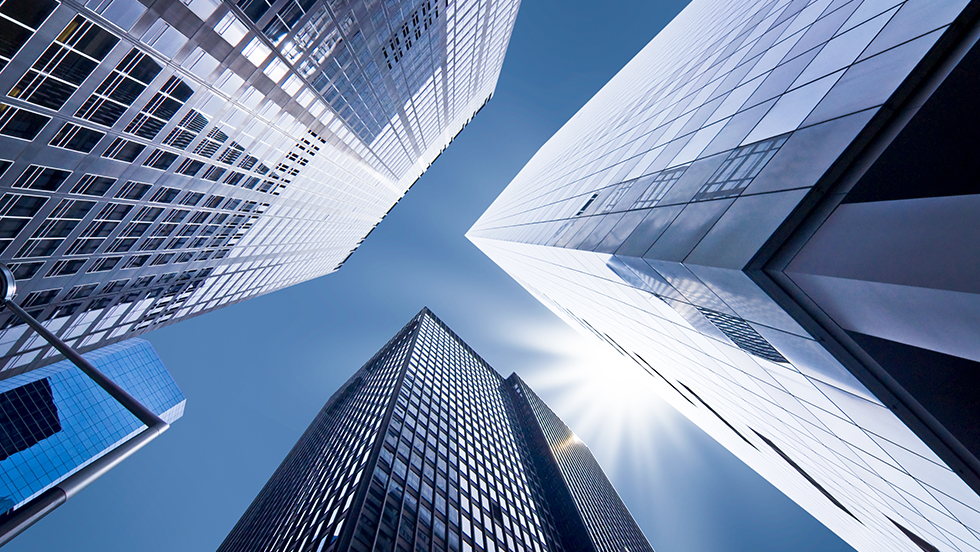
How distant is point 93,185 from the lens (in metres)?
25.8

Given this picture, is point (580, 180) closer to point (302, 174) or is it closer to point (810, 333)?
point (810, 333)

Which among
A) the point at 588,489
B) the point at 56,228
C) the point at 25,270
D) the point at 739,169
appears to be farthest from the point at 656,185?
the point at 588,489

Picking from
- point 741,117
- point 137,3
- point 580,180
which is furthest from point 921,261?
point 137,3

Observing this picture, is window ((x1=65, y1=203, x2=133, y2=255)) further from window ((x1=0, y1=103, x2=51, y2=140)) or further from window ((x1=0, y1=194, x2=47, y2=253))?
window ((x1=0, y1=103, x2=51, y2=140))

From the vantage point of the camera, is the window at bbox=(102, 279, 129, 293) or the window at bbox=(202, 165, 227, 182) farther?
the window at bbox=(102, 279, 129, 293)

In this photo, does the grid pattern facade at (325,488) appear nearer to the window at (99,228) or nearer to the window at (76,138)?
the window at (99,228)

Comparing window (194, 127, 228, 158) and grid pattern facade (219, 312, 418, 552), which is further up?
window (194, 127, 228, 158)

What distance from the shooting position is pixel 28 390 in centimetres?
6412

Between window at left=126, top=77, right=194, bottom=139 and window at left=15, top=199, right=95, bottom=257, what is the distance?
21.1 ft

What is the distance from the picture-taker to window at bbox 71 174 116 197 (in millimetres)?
24891

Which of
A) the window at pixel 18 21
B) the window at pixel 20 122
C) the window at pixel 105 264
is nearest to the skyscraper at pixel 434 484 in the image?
the window at pixel 105 264

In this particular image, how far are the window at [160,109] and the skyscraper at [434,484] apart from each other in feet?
106

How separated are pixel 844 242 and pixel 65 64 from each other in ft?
100

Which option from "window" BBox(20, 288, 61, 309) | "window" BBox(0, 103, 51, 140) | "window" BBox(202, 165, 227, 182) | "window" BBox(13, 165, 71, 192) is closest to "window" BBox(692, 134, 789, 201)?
"window" BBox(0, 103, 51, 140)
